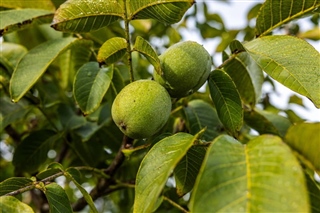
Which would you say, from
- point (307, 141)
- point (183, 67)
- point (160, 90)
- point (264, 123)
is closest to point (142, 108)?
point (160, 90)

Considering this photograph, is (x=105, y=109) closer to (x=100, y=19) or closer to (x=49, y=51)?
(x=49, y=51)

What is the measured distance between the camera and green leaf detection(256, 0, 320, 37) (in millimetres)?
1260

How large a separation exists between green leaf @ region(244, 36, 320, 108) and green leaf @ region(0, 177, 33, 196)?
66cm

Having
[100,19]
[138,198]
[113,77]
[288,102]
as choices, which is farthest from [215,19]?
[138,198]

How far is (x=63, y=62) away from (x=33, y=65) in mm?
541

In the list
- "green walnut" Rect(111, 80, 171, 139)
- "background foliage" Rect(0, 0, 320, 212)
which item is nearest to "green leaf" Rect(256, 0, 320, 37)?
"background foliage" Rect(0, 0, 320, 212)

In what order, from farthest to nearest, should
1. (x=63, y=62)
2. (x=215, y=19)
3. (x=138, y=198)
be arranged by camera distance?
(x=215, y=19) < (x=63, y=62) < (x=138, y=198)

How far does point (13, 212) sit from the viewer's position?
0.93 metres

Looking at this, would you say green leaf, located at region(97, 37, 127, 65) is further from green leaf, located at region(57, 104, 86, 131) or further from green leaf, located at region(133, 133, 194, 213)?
green leaf, located at region(57, 104, 86, 131)

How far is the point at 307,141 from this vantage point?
872 millimetres

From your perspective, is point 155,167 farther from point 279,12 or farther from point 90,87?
point 279,12

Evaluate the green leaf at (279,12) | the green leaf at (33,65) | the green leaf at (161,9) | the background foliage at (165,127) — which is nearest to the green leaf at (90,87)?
the background foliage at (165,127)

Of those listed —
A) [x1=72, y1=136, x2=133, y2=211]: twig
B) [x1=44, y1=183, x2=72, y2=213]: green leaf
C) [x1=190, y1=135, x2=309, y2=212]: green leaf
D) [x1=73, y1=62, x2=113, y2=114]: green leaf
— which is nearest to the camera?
[x1=190, y1=135, x2=309, y2=212]: green leaf

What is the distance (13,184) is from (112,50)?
44 cm
